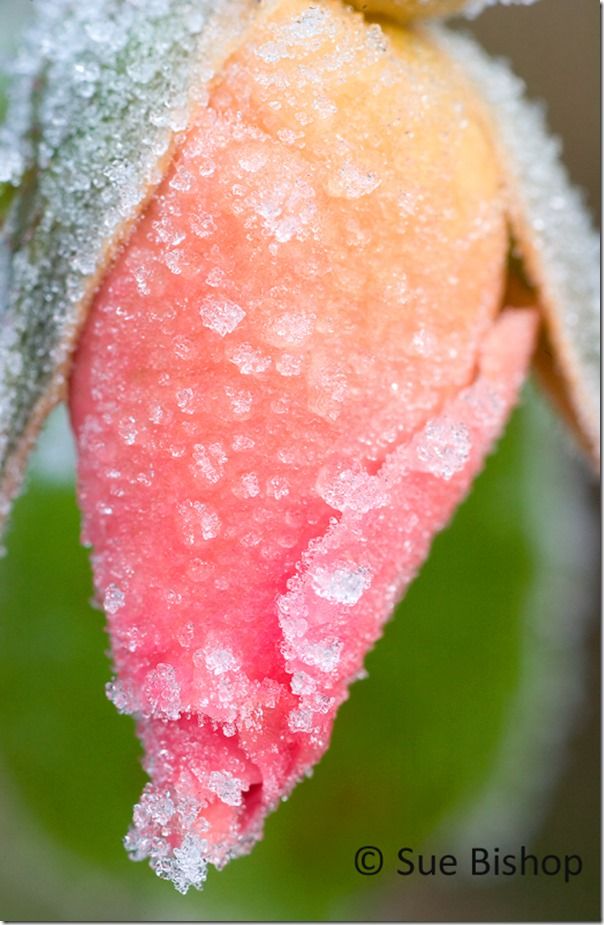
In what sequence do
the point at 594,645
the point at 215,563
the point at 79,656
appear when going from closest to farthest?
the point at 215,563 < the point at 79,656 < the point at 594,645

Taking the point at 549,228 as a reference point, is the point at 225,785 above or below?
below

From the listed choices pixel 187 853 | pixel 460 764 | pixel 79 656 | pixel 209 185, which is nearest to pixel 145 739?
pixel 187 853

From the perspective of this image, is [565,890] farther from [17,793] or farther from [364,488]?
[364,488]

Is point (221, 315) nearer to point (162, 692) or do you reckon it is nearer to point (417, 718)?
point (162, 692)

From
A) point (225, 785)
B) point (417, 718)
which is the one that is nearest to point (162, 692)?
point (225, 785)

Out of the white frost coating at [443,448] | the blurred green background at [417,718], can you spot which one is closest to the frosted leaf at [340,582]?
the white frost coating at [443,448]

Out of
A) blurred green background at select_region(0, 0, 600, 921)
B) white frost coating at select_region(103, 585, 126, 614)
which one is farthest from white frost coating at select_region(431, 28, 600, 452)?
blurred green background at select_region(0, 0, 600, 921)
